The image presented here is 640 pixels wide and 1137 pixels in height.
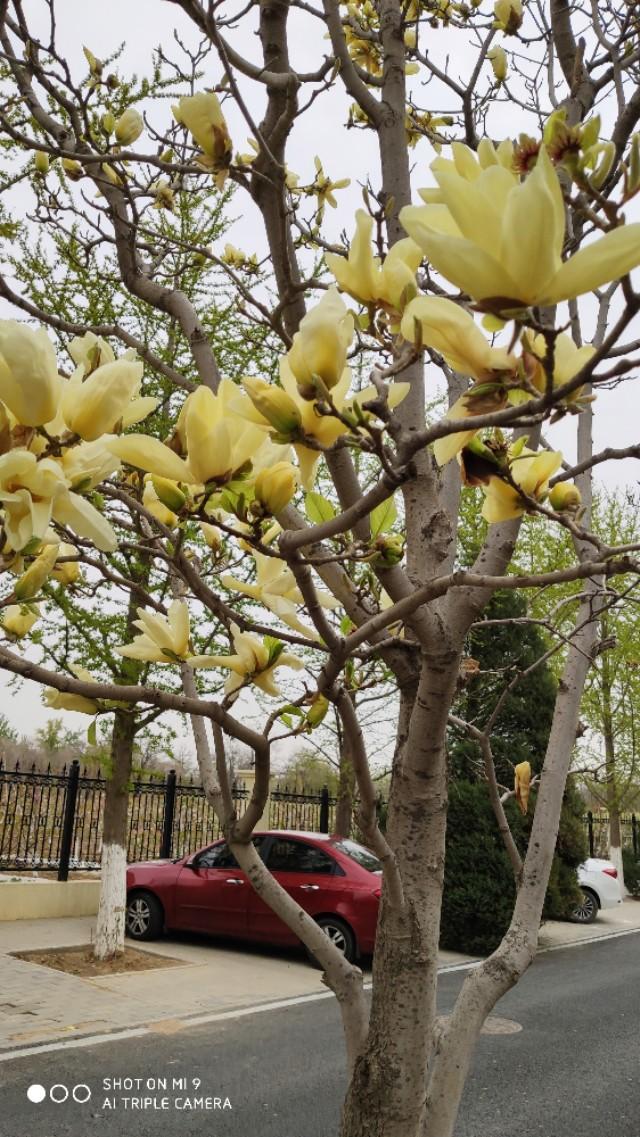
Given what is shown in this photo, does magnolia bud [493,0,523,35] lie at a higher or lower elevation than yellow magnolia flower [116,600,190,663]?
higher

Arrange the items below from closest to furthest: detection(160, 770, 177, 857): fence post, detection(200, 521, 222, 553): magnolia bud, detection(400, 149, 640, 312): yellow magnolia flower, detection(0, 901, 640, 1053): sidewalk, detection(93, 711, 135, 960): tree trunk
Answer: detection(400, 149, 640, 312): yellow magnolia flower < detection(200, 521, 222, 553): magnolia bud < detection(0, 901, 640, 1053): sidewalk < detection(93, 711, 135, 960): tree trunk < detection(160, 770, 177, 857): fence post

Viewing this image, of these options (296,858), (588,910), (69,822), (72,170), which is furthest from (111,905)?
(588,910)

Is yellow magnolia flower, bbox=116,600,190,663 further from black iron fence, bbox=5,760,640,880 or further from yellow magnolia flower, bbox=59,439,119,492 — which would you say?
black iron fence, bbox=5,760,640,880

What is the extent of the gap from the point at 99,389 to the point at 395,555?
0.51 metres

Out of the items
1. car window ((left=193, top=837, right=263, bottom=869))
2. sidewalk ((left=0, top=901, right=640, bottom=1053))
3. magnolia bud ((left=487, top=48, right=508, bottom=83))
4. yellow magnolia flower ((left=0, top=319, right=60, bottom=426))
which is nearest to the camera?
yellow magnolia flower ((left=0, top=319, right=60, bottom=426))

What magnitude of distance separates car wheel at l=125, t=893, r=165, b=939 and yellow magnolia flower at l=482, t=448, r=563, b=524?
8.70 metres

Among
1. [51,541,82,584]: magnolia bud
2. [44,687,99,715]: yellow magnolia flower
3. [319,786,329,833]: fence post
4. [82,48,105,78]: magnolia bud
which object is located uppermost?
[82,48,105,78]: magnolia bud

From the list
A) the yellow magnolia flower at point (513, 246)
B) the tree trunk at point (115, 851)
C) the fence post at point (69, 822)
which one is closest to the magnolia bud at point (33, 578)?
the yellow magnolia flower at point (513, 246)

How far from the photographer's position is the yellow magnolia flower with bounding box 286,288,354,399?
82 cm

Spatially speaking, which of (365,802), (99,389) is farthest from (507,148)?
(365,802)

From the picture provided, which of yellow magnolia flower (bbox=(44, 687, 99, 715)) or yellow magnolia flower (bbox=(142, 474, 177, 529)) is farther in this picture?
yellow magnolia flower (bbox=(44, 687, 99, 715))

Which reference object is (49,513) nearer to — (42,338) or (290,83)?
(42,338)

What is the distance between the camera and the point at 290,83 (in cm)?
177

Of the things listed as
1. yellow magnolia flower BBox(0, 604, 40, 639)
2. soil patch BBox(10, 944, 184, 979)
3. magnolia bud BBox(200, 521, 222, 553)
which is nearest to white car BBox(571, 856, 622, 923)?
soil patch BBox(10, 944, 184, 979)
